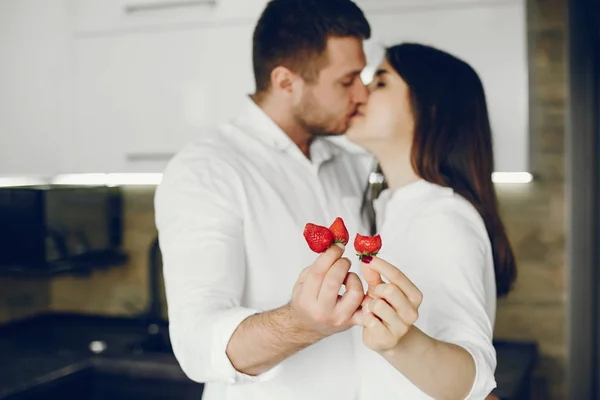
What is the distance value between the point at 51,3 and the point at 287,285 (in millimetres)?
1374

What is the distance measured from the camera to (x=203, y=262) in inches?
48.6

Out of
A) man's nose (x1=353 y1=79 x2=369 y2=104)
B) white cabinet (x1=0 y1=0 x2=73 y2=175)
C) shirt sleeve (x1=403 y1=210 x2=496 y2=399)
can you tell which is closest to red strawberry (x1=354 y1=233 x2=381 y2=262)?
shirt sleeve (x1=403 y1=210 x2=496 y2=399)

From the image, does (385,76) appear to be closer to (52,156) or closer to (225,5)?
(225,5)

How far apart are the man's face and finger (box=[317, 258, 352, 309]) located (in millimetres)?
636

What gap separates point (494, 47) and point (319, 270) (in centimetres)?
123

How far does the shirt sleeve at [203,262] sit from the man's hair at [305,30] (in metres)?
0.29

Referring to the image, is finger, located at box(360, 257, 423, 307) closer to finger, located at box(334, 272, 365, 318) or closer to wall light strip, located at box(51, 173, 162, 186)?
finger, located at box(334, 272, 365, 318)

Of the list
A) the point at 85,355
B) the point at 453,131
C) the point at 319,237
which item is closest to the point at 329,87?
the point at 453,131

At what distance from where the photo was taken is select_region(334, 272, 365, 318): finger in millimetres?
920

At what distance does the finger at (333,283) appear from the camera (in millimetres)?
903

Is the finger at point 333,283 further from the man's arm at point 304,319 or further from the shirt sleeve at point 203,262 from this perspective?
the shirt sleeve at point 203,262

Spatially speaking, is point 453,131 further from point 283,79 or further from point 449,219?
point 283,79

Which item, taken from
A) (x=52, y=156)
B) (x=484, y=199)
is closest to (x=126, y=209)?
(x=52, y=156)

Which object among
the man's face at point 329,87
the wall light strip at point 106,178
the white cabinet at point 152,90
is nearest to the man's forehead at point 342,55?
the man's face at point 329,87
